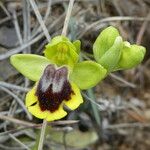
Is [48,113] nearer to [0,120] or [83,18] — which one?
[0,120]

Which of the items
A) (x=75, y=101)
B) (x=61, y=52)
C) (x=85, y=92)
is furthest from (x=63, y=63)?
(x=85, y=92)

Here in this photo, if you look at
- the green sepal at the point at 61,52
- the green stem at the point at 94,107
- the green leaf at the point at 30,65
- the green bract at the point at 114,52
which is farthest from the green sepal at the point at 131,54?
the green stem at the point at 94,107

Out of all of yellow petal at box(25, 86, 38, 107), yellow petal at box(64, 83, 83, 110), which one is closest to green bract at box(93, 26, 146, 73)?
yellow petal at box(64, 83, 83, 110)

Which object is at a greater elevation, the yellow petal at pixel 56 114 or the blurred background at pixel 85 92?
the yellow petal at pixel 56 114

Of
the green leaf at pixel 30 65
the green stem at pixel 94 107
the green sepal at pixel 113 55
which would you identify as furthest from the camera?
the green stem at pixel 94 107

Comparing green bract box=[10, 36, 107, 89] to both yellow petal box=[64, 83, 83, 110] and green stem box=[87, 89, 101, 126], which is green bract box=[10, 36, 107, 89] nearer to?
yellow petal box=[64, 83, 83, 110]

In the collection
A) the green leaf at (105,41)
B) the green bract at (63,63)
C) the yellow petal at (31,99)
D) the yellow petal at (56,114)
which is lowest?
the yellow petal at (56,114)

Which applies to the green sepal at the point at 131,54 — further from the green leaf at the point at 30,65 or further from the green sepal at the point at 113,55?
the green leaf at the point at 30,65

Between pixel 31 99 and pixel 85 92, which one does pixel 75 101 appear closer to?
pixel 31 99
